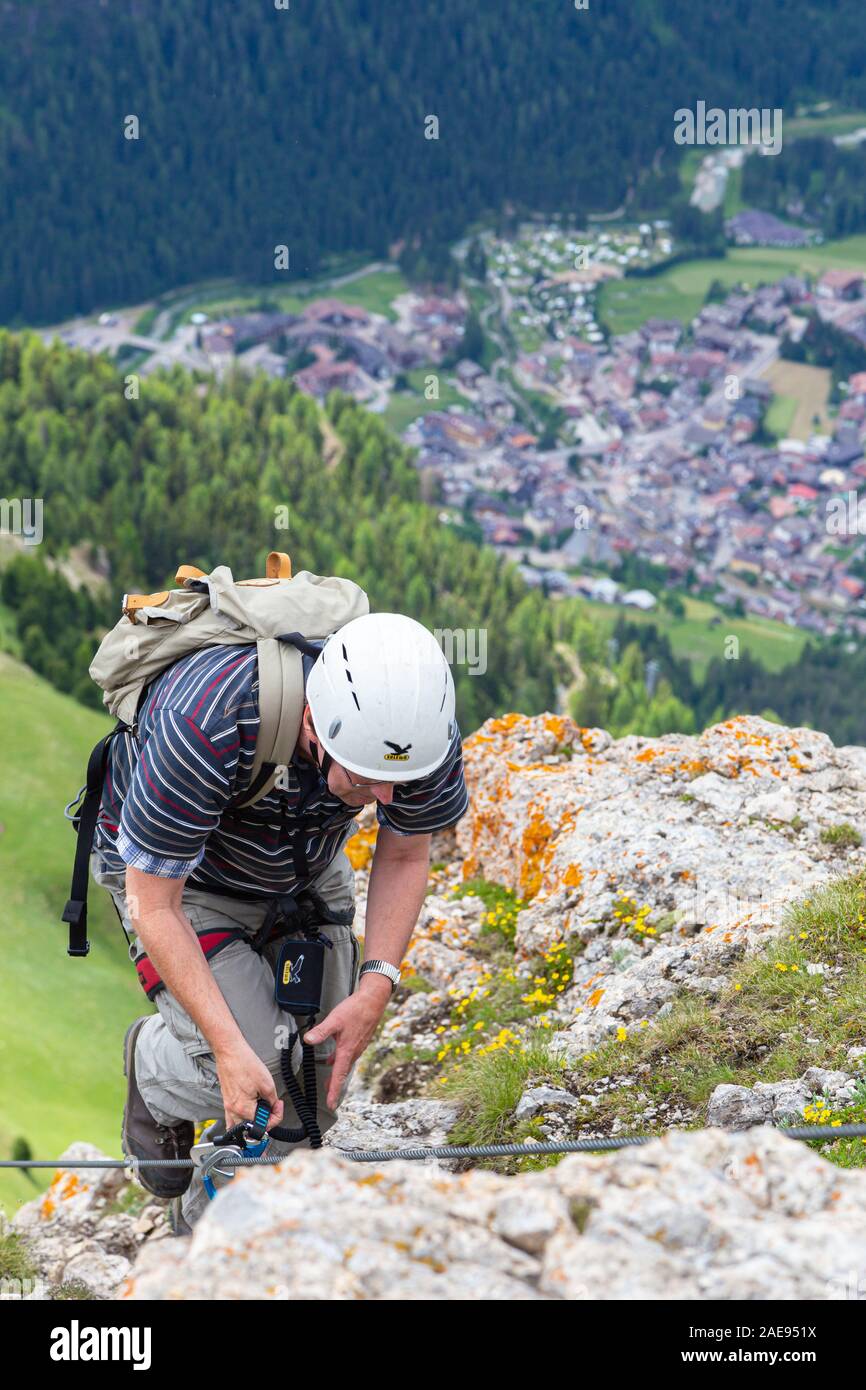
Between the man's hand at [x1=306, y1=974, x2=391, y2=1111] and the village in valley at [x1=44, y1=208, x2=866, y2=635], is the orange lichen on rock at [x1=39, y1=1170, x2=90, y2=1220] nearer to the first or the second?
the man's hand at [x1=306, y1=974, x2=391, y2=1111]

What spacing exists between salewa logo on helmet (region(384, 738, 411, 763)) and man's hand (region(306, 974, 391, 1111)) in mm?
1301

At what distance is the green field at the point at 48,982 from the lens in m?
19.0

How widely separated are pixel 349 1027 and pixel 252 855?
97cm

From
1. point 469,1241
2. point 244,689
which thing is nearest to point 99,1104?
point 244,689

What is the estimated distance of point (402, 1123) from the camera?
755cm

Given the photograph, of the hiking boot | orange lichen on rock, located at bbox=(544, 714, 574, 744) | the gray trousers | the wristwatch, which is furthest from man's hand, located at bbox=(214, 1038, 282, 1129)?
orange lichen on rock, located at bbox=(544, 714, 574, 744)

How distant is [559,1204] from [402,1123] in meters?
4.12

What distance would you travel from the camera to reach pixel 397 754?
5.66m

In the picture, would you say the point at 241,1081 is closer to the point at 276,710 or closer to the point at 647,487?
the point at 276,710

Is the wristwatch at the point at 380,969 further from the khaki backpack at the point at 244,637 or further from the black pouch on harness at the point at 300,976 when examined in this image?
the khaki backpack at the point at 244,637

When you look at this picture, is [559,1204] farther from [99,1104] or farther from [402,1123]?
[99,1104]

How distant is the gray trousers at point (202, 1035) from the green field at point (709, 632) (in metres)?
125

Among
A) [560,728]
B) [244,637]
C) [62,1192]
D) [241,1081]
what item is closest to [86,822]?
[244,637]

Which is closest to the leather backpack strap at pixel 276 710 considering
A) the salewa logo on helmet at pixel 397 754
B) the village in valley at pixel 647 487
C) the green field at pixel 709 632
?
the salewa logo on helmet at pixel 397 754
